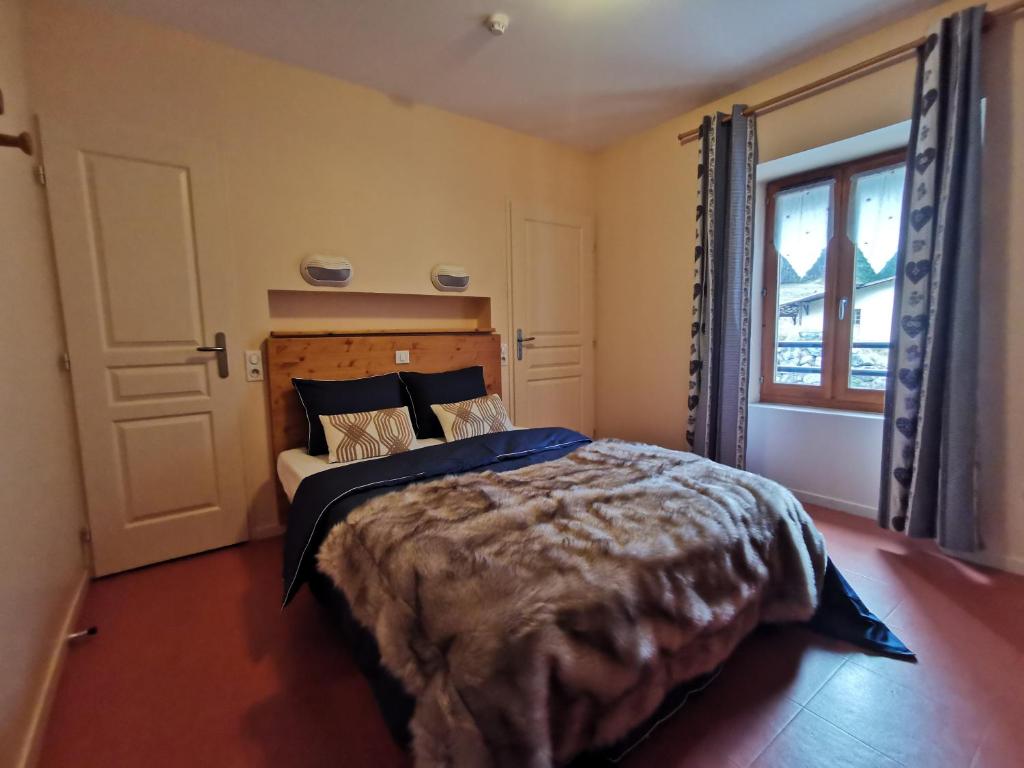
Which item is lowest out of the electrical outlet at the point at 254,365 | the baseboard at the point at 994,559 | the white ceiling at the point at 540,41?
the baseboard at the point at 994,559

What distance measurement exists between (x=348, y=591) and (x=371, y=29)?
2.46 metres

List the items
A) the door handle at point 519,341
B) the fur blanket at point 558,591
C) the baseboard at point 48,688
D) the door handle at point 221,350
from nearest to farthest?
the fur blanket at point 558,591 → the baseboard at point 48,688 → the door handle at point 221,350 → the door handle at point 519,341

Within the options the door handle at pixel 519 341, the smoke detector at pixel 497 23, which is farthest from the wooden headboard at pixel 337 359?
the smoke detector at pixel 497 23

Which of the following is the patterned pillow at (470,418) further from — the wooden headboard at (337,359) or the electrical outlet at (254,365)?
the electrical outlet at (254,365)

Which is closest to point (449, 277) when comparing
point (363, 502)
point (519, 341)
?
point (519, 341)

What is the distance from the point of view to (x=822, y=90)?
98.7 inches

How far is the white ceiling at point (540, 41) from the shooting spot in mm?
2096

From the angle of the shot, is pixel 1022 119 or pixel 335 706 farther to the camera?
pixel 1022 119

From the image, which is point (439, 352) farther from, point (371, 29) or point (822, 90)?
point (822, 90)

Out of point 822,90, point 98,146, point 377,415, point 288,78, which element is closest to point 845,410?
point 822,90

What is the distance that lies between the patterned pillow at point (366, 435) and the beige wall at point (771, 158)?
2.01 m

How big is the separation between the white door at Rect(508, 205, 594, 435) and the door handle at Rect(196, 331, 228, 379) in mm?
1809

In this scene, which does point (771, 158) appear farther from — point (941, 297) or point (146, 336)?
point (146, 336)

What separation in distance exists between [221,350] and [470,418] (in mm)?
1318
